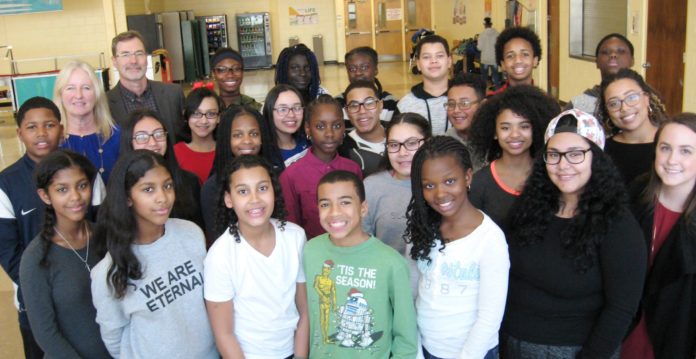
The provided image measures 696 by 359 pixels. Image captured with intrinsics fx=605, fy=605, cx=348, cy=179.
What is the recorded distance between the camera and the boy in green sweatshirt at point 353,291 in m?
1.93

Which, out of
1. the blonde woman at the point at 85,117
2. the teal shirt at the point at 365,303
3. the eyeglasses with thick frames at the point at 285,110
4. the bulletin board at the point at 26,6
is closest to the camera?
the teal shirt at the point at 365,303

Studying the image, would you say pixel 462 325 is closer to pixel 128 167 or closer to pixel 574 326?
pixel 574 326

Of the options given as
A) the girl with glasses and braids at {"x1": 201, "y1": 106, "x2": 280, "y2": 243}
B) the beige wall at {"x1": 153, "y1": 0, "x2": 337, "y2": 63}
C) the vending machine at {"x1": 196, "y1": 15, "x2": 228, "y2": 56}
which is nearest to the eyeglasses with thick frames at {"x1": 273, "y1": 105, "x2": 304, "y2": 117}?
the girl with glasses and braids at {"x1": 201, "y1": 106, "x2": 280, "y2": 243}

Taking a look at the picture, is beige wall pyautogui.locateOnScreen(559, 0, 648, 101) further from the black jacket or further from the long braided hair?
the long braided hair

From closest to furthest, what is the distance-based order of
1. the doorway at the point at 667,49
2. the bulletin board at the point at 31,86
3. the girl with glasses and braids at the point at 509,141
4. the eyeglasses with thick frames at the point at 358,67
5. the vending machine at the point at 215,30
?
the girl with glasses and braids at the point at 509,141, the eyeglasses with thick frames at the point at 358,67, the doorway at the point at 667,49, the bulletin board at the point at 31,86, the vending machine at the point at 215,30

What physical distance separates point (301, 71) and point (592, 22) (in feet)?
22.7

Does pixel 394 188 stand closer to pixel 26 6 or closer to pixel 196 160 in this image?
pixel 196 160

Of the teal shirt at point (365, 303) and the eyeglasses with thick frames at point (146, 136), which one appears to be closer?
the teal shirt at point (365, 303)

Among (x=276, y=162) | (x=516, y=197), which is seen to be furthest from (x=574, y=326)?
(x=276, y=162)

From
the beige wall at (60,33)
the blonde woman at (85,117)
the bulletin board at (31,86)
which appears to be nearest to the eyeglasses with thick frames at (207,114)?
the blonde woman at (85,117)

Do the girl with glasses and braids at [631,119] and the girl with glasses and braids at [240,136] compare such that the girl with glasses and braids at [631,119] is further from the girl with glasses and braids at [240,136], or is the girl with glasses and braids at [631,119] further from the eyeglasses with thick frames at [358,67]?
the eyeglasses with thick frames at [358,67]

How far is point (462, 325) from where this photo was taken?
1922 mm

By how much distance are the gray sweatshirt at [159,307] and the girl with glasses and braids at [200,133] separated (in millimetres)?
1048

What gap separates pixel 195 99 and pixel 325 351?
1.67 m
